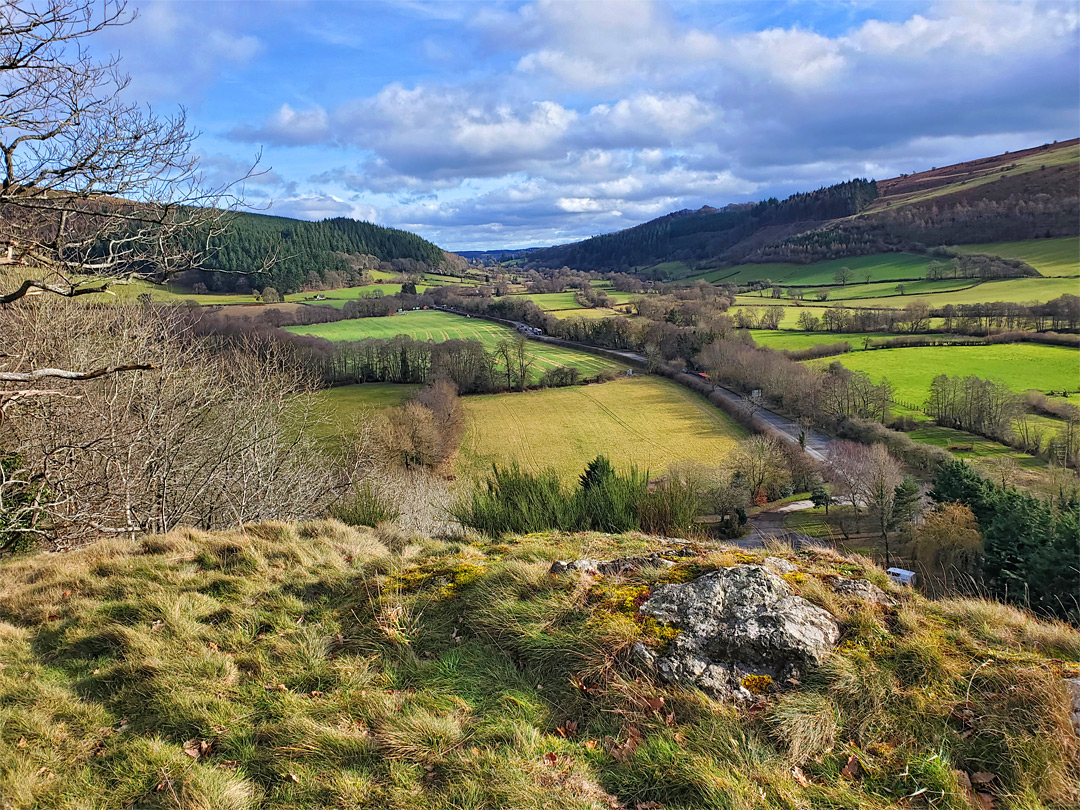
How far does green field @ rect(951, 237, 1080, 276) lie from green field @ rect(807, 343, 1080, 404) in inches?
1953

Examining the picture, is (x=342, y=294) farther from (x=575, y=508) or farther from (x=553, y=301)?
(x=575, y=508)

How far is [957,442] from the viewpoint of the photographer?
47188 mm

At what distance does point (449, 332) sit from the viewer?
95000 millimetres

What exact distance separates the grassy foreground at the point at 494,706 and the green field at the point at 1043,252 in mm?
129429

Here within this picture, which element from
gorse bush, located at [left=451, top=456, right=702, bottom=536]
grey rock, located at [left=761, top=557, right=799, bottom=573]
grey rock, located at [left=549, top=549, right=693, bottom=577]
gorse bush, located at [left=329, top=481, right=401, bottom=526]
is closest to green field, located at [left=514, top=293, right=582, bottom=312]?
gorse bush, located at [left=451, top=456, right=702, bottom=536]

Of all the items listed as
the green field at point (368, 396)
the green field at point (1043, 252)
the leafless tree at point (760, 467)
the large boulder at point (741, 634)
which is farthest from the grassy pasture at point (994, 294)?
the large boulder at point (741, 634)

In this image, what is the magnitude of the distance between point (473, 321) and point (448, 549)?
10904 cm

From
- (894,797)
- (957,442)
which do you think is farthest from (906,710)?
(957,442)

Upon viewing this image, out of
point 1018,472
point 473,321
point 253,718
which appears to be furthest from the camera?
point 473,321

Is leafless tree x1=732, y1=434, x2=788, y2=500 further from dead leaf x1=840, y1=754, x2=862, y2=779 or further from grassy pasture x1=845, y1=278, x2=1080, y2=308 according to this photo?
grassy pasture x1=845, y1=278, x2=1080, y2=308

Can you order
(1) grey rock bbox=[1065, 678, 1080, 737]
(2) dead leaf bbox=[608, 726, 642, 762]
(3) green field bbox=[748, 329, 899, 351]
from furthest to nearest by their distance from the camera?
1. (3) green field bbox=[748, 329, 899, 351]
2. (2) dead leaf bbox=[608, 726, 642, 762]
3. (1) grey rock bbox=[1065, 678, 1080, 737]

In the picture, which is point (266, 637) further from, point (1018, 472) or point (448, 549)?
point (1018, 472)

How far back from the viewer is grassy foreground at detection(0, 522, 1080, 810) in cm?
353

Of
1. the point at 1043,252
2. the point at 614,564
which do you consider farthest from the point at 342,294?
the point at 1043,252
